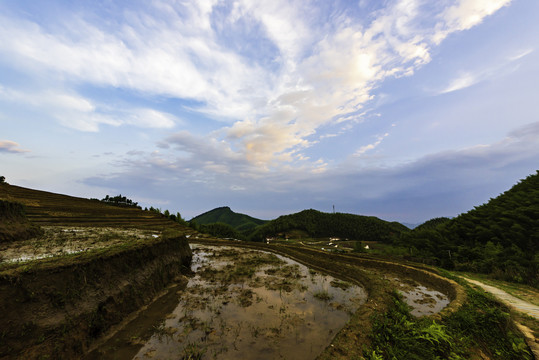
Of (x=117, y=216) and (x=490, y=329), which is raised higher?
(x=117, y=216)

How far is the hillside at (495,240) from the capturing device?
517 inches

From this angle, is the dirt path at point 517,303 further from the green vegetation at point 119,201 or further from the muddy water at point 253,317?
the green vegetation at point 119,201

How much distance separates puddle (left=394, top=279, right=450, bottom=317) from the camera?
362 inches

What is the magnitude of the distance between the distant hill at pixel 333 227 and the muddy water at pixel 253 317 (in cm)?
6512

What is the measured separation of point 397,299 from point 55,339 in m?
14.0

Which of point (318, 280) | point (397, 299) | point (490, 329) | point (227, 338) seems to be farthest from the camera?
point (318, 280)

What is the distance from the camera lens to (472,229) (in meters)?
18.7

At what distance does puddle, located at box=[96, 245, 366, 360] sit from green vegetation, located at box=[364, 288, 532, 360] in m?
1.94

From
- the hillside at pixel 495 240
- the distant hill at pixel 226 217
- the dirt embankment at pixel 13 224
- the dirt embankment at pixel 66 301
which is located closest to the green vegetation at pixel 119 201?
the dirt embankment at pixel 13 224

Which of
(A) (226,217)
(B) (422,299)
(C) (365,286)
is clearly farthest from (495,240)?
(A) (226,217)

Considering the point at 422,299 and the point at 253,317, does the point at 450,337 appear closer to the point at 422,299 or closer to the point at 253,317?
the point at 422,299

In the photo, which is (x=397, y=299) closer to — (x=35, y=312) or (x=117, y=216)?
(x=35, y=312)

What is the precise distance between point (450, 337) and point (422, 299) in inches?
248

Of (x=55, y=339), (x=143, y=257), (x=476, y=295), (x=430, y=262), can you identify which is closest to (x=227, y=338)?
(x=55, y=339)
